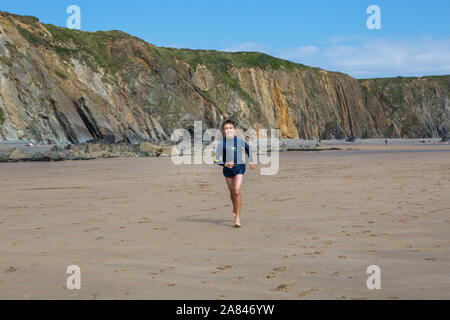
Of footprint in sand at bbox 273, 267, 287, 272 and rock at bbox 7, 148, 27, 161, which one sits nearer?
footprint in sand at bbox 273, 267, 287, 272

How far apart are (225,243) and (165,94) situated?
66.2 m

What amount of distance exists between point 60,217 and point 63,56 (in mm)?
54856

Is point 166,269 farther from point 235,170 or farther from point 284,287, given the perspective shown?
point 235,170

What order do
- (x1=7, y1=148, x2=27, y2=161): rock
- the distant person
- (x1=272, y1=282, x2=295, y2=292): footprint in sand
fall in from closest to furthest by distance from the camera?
(x1=272, y1=282, x2=295, y2=292): footprint in sand, the distant person, (x1=7, y1=148, x2=27, y2=161): rock

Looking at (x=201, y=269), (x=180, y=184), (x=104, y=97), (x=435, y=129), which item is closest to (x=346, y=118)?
(x=435, y=129)

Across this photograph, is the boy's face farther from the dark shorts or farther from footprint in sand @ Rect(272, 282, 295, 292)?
footprint in sand @ Rect(272, 282, 295, 292)

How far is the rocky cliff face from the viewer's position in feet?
153

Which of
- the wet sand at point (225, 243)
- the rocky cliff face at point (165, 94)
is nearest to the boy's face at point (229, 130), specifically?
the wet sand at point (225, 243)

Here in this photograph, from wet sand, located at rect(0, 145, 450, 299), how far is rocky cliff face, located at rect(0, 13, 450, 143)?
33.8 m

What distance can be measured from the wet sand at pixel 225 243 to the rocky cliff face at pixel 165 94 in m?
33.8

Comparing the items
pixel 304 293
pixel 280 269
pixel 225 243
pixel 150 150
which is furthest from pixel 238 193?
pixel 150 150

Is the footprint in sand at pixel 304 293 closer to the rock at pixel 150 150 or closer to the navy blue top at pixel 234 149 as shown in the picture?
the navy blue top at pixel 234 149

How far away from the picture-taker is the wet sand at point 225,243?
14.4 feet

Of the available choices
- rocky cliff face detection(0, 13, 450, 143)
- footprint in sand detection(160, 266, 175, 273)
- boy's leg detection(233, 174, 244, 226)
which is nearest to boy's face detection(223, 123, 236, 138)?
boy's leg detection(233, 174, 244, 226)
